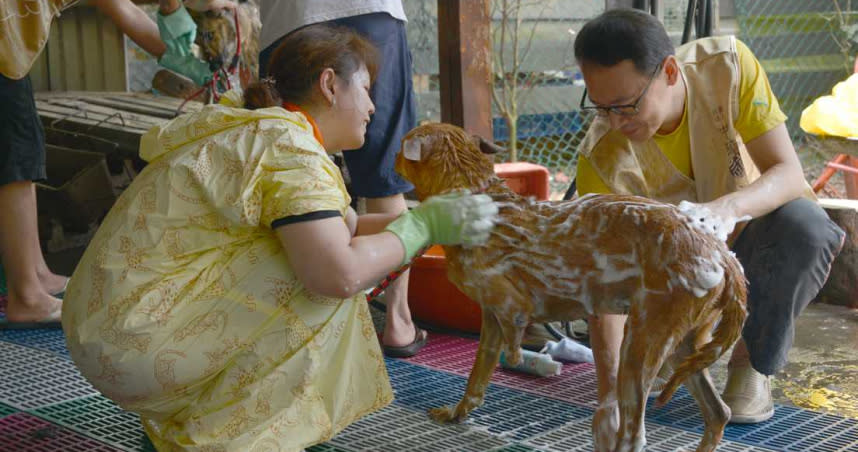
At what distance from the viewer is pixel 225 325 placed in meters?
2.60

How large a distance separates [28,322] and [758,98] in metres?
3.43

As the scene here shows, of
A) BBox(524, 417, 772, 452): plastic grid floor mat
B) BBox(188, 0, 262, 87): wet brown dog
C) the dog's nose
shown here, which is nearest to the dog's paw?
BBox(524, 417, 772, 452): plastic grid floor mat

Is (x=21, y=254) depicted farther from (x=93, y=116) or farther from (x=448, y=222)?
(x=93, y=116)

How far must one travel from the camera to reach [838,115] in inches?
243

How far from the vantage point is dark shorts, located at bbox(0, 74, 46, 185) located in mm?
4258

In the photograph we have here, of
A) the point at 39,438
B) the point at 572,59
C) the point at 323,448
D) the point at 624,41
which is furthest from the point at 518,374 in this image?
the point at 572,59

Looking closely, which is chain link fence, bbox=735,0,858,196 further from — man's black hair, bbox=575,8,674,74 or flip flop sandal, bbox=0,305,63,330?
flip flop sandal, bbox=0,305,63,330

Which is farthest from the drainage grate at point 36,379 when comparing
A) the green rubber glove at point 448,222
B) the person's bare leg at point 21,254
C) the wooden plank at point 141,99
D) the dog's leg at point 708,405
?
the wooden plank at point 141,99

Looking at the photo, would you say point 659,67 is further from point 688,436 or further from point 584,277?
point 688,436

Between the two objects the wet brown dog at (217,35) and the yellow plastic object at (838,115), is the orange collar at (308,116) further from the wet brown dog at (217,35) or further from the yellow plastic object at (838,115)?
the yellow plastic object at (838,115)

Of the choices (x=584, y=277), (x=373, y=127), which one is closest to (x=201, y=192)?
(x=584, y=277)

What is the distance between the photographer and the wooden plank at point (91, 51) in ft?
33.7

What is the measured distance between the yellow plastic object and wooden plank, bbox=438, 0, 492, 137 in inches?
103

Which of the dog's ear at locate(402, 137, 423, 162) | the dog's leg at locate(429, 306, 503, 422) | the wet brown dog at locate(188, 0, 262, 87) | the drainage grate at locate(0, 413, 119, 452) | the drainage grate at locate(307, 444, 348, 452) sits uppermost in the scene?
the wet brown dog at locate(188, 0, 262, 87)
